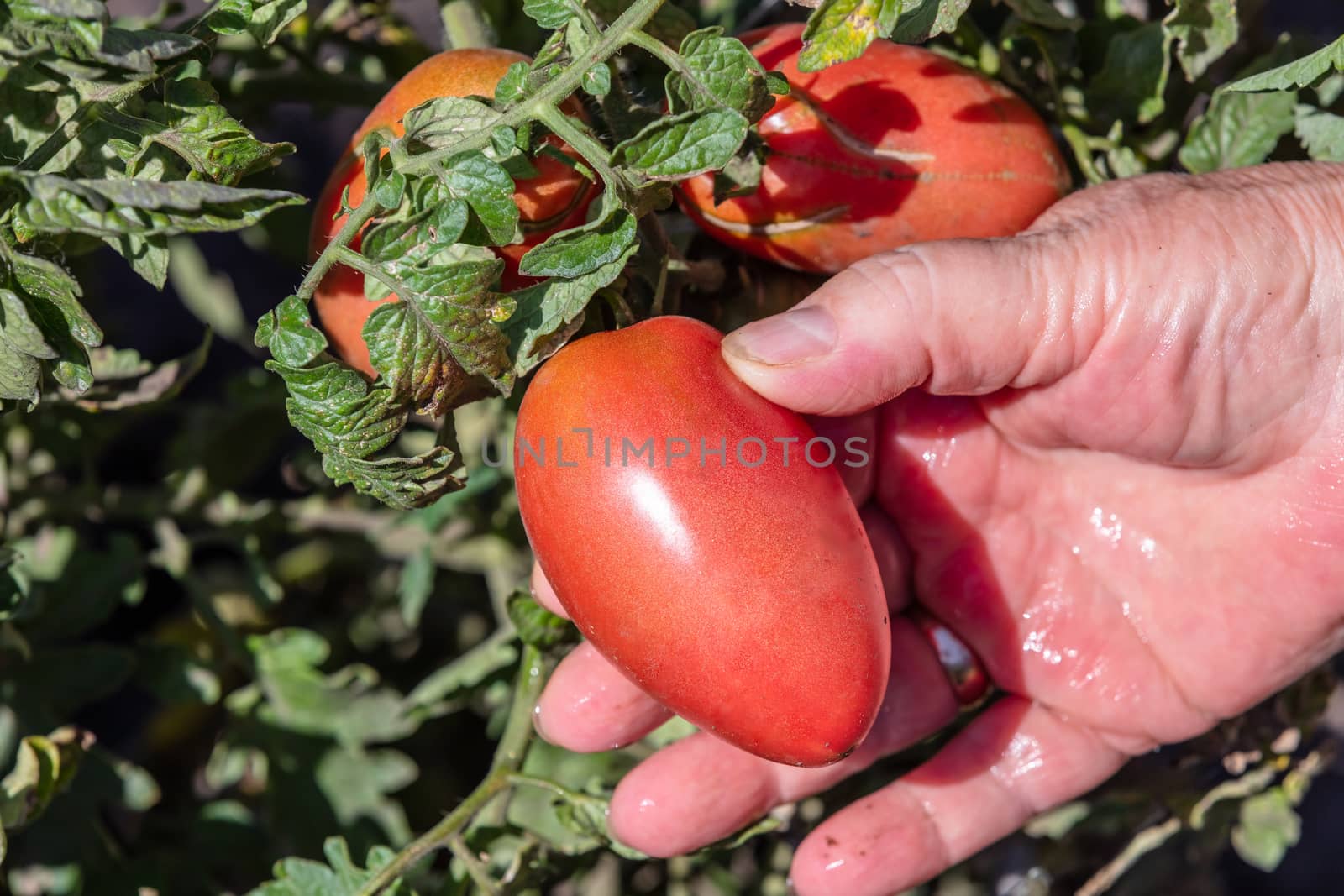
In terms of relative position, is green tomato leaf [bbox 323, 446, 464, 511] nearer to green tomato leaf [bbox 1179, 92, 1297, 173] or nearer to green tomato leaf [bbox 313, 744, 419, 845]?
green tomato leaf [bbox 313, 744, 419, 845]

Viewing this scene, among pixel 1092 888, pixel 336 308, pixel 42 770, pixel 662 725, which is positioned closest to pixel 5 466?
pixel 42 770

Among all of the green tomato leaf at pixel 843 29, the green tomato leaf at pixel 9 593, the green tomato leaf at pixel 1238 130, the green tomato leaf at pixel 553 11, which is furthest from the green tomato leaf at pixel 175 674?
the green tomato leaf at pixel 1238 130

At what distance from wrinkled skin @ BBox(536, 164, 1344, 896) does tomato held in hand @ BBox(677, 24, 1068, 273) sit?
7 centimetres

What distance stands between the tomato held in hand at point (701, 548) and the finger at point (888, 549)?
1.32 feet

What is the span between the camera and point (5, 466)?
1.58 m

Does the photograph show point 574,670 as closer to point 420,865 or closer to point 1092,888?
point 420,865

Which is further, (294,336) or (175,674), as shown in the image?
(175,674)

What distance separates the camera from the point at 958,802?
1461 mm

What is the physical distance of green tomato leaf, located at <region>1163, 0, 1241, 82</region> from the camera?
1181 mm

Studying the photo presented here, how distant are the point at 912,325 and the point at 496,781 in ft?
2.27

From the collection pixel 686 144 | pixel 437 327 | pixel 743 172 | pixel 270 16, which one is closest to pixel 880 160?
pixel 743 172

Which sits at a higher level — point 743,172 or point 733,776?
point 743,172

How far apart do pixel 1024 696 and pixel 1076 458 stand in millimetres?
322

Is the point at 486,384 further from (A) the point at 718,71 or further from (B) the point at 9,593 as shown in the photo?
(B) the point at 9,593
